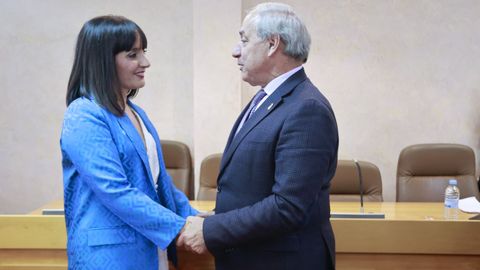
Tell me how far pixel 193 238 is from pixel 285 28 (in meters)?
0.77

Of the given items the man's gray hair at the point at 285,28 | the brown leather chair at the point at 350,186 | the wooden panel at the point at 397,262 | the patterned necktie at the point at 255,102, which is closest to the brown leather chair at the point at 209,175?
the brown leather chair at the point at 350,186

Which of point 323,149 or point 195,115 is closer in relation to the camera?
point 323,149

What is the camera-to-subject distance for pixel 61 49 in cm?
458

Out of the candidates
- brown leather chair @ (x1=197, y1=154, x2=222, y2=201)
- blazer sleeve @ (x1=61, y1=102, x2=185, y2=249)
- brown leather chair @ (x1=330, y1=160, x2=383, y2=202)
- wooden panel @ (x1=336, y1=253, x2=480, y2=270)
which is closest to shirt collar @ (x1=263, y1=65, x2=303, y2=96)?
blazer sleeve @ (x1=61, y1=102, x2=185, y2=249)

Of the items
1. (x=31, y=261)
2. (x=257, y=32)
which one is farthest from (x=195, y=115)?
(x=257, y=32)

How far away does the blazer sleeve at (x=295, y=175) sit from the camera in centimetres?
155

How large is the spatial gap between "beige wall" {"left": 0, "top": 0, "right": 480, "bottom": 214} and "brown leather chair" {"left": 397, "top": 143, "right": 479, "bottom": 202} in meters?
0.78

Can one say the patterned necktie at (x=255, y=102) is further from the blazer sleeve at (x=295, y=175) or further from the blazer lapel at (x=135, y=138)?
the blazer lapel at (x=135, y=138)

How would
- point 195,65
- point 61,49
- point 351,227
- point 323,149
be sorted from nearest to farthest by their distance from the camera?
point 323,149
point 351,227
point 195,65
point 61,49

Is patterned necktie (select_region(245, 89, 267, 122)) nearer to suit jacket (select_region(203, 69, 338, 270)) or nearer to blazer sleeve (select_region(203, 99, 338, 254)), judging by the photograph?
suit jacket (select_region(203, 69, 338, 270))

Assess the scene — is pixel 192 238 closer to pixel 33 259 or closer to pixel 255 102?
pixel 255 102

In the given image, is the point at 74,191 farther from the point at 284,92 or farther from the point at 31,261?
the point at 31,261

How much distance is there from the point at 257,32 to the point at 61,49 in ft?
10.9

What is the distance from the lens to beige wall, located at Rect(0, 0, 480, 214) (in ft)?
14.3
